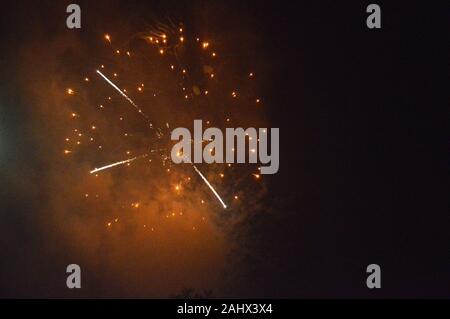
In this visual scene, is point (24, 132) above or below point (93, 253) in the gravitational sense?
above

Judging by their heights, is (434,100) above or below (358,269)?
above

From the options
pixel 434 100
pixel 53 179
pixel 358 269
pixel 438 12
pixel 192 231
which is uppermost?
pixel 438 12

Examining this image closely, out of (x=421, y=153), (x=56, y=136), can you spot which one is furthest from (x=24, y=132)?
(x=421, y=153)

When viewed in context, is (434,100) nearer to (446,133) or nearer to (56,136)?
(446,133)

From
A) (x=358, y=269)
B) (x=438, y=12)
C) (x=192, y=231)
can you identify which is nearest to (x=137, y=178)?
(x=192, y=231)
